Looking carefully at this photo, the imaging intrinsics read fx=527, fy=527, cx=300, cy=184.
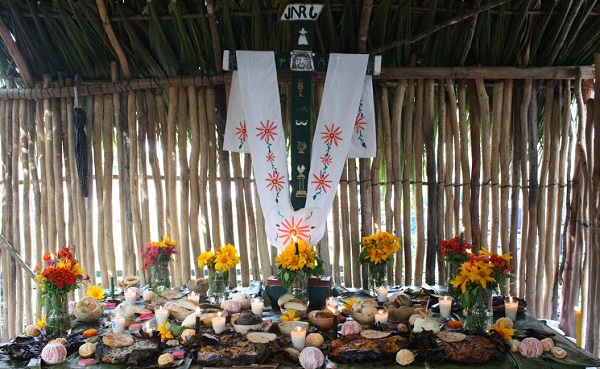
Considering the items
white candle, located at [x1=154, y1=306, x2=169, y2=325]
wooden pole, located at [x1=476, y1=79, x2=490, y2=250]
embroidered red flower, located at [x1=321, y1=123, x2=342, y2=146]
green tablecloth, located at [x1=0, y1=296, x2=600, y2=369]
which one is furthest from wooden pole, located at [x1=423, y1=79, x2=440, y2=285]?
white candle, located at [x1=154, y1=306, x2=169, y2=325]

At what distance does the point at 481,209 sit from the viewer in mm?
4797

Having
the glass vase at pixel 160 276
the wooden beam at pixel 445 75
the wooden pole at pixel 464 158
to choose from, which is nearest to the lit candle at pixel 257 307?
the glass vase at pixel 160 276

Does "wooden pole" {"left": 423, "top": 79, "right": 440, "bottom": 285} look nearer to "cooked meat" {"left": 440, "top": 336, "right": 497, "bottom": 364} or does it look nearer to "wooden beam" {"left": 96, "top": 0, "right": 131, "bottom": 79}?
"cooked meat" {"left": 440, "top": 336, "right": 497, "bottom": 364}

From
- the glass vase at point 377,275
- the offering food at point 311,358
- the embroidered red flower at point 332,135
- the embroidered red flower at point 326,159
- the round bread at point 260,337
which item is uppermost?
the embroidered red flower at point 332,135

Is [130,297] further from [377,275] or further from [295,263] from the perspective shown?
[377,275]

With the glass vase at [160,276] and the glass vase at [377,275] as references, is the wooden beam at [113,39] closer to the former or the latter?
the glass vase at [160,276]

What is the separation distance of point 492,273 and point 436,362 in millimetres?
685

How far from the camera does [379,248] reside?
400cm

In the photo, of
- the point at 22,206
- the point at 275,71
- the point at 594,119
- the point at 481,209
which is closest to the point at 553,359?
the point at 481,209

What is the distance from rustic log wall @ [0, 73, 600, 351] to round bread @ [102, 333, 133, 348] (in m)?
1.94

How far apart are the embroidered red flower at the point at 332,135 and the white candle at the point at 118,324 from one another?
2.22m

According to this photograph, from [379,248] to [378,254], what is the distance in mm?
46

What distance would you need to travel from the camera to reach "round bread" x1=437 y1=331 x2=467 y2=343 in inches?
117

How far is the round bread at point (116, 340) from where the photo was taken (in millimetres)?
2916
